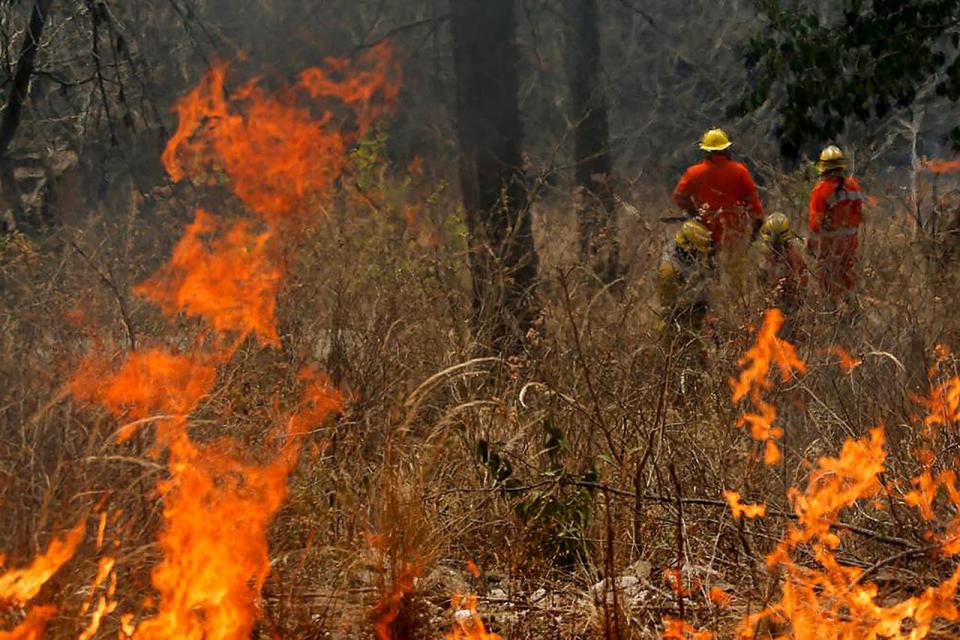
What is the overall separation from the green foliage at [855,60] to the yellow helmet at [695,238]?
76 centimetres

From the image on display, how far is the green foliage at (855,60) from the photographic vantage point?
7730 mm

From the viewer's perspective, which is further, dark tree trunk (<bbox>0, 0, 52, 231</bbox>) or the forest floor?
dark tree trunk (<bbox>0, 0, 52, 231</bbox>)

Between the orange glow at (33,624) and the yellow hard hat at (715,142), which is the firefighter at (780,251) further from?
the orange glow at (33,624)

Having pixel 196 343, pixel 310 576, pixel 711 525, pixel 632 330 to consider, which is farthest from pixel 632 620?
pixel 632 330

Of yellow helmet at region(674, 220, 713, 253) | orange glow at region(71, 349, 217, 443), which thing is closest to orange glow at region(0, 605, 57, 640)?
orange glow at region(71, 349, 217, 443)

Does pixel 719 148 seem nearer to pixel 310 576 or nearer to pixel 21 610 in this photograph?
pixel 310 576

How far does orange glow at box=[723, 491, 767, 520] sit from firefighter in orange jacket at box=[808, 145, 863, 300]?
278 cm

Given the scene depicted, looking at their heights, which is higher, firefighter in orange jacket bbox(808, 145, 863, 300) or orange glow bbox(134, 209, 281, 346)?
orange glow bbox(134, 209, 281, 346)

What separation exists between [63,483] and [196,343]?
→ 5.86 feet

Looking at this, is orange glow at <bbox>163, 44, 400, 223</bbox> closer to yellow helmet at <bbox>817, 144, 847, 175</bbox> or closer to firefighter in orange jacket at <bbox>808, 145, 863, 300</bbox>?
firefighter in orange jacket at <bbox>808, 145, 863, 300</bbox>

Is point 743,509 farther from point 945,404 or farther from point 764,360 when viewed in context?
point 764,360

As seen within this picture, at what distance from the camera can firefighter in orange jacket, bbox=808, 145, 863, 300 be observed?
679 cm

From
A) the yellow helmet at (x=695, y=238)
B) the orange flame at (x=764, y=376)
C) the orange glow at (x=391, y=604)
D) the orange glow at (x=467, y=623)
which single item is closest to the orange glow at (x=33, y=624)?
the orange glow at (x=391, y=604)

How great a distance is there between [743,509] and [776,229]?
3810mm
